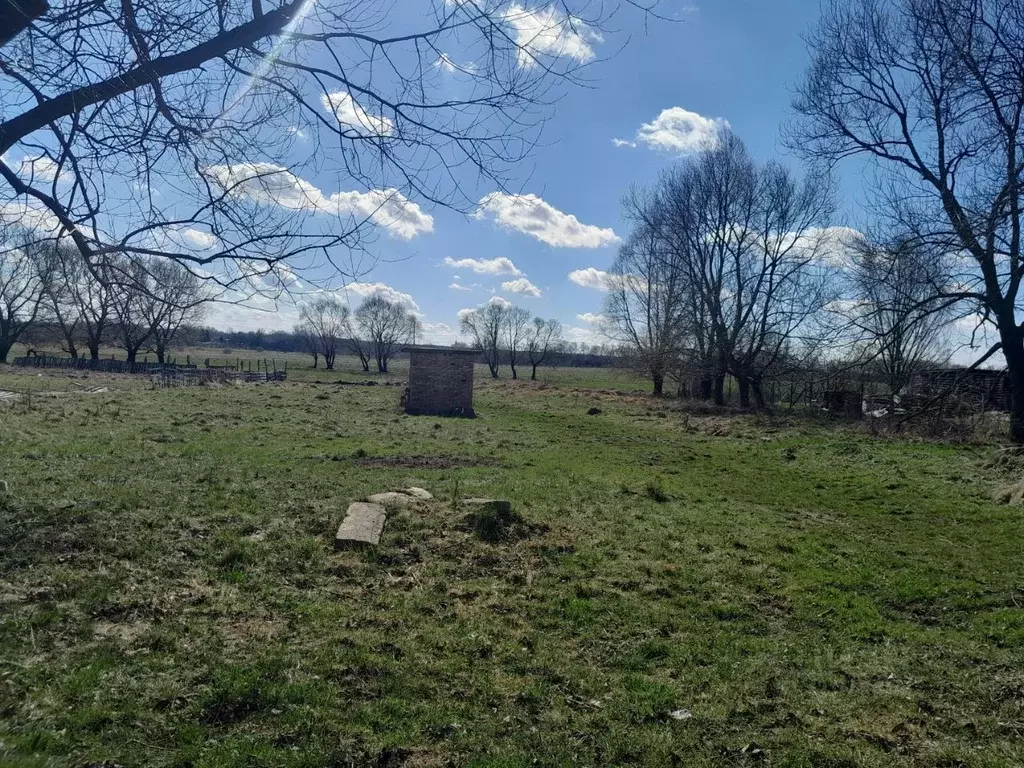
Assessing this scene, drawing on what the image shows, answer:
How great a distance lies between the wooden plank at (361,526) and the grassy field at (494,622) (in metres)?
0.16

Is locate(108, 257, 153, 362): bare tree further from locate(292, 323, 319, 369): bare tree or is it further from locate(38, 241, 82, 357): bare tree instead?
locate(292, 323, 319, 369): bare tree

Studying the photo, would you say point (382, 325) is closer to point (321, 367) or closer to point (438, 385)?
point (321, 367)

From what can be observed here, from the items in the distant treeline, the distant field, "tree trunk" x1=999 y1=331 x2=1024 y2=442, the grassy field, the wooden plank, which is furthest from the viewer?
the distant treeline

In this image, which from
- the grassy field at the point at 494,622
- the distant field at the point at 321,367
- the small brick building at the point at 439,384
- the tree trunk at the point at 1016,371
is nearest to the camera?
the grassy field at the point at 494,622

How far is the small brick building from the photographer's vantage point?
26.2m

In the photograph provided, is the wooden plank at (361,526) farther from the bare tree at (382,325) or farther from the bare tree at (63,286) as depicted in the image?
the bare tree at (382,325)

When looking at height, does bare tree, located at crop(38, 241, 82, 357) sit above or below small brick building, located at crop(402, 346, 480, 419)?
above

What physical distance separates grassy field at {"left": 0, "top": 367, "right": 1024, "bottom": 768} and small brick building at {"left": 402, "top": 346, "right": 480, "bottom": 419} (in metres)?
14.6

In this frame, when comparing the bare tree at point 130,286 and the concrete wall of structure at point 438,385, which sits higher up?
the bare tree at point 130,286

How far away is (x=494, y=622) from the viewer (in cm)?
519

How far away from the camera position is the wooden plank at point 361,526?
22.4 feet

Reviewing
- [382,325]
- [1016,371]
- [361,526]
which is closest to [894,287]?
[1016,371]

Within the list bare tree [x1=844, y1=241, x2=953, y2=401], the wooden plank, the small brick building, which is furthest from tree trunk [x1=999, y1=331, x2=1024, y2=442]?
the small brick building

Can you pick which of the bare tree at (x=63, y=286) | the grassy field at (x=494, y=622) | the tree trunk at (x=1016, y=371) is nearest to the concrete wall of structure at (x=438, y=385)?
the bare tree at (x=63, y=286)
